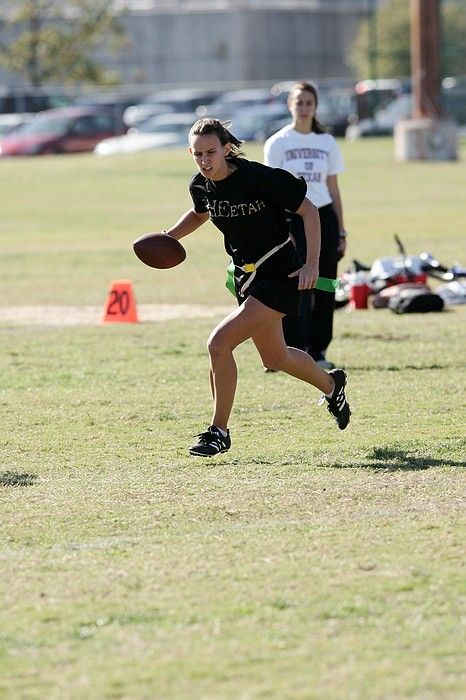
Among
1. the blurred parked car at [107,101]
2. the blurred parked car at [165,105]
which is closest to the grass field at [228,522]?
the blurred parked car at [107,101]

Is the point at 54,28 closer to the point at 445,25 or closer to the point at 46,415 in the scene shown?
the point at 445,25

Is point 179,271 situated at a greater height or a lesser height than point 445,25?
lesser

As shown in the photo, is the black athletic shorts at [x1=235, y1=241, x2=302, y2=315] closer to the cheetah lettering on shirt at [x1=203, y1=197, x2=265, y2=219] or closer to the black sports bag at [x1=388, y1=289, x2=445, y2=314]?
the cheetah lettering on shirt at [x1=203, y1=197, x2=265, y2=219]

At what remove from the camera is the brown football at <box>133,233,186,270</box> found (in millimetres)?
7793

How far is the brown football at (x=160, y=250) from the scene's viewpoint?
7793mm

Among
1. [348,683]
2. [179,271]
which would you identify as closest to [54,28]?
[179,271]

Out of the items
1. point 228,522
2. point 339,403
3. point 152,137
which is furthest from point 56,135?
point 228,522

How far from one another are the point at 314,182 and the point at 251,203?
114 inches

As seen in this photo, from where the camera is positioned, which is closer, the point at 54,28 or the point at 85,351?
the point at 85,351

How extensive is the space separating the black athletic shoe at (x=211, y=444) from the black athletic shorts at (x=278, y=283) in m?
0.69

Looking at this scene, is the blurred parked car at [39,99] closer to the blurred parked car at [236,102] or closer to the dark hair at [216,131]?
the blurred parked car at [236,102]

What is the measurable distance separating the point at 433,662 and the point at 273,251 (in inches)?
131

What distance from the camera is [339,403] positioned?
25.6 ft

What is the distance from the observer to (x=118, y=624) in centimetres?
477
